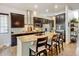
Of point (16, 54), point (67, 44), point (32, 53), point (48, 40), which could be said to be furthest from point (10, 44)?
point (67, 44)

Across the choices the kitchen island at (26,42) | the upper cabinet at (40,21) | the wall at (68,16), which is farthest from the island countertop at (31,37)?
the wall at (68,16)

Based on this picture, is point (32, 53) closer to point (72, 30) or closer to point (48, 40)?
point (48, 40)

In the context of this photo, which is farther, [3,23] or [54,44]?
[54,44]

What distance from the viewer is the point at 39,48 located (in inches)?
87.3

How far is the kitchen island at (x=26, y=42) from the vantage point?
2157 millimetres

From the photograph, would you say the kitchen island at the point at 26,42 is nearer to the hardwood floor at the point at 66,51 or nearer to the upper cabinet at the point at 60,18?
the hardwood floor at the point at 66,51

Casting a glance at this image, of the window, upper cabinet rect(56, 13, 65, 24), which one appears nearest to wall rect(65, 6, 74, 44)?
upper cabinet rect(56, 13, 65, 24)

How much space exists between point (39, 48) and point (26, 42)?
0.26m

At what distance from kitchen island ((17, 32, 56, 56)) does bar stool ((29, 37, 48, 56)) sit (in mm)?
54

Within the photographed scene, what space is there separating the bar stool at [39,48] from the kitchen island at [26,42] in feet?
0.18

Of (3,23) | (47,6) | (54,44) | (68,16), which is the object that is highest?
(47,6)

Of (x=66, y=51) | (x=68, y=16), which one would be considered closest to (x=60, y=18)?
(x=68, y=16)

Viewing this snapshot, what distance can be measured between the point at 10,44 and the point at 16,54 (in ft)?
0.70

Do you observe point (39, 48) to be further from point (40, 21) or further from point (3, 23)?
point (3, 23)
